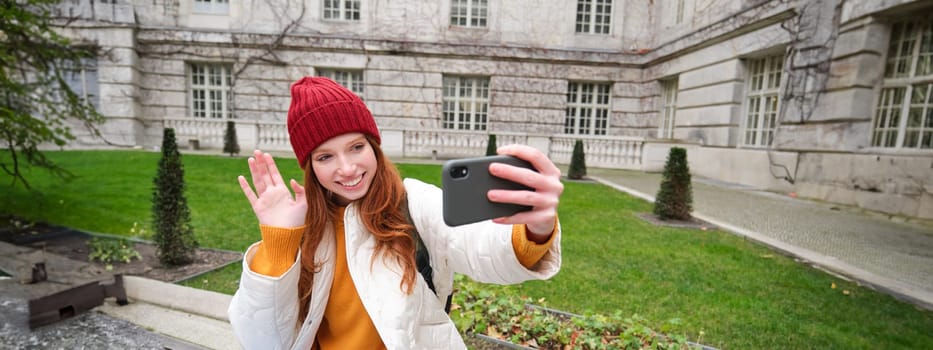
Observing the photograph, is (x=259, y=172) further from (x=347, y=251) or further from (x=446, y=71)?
(x=446, y=71)

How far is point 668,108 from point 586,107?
3.16 metres

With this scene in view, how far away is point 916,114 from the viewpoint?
855 centimetres

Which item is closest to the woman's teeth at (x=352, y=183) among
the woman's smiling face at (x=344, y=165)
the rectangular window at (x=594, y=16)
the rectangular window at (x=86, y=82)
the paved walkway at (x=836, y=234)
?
the woman's smiling face at (x=344, y=165)

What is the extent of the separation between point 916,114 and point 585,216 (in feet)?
24.5

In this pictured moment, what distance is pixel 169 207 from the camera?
14.4 feet

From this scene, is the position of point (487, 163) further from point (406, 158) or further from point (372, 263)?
point (406, 158)

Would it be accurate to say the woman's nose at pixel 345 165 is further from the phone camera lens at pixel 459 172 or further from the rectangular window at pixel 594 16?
the rectangular window at pixel 594 16

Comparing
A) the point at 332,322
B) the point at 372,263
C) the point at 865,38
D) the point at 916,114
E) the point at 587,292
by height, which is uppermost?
the point at 865,38

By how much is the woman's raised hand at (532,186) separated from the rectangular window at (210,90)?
19188 mm

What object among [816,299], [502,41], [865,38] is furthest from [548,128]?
[816,299]

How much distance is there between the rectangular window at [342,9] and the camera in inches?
671

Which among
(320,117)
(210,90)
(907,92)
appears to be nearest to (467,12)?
(210,90)

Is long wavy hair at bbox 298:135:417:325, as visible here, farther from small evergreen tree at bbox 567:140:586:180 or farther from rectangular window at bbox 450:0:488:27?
rectangular window at bbox 450:0:488:27

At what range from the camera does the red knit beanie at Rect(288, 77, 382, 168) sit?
1.54 meters
